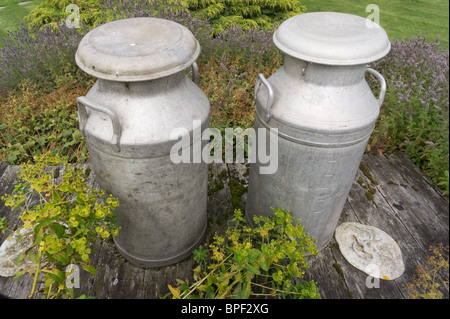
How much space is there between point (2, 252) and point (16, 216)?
1.28 ft

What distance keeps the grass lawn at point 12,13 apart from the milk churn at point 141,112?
6.21m

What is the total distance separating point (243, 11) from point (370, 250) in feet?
15.2

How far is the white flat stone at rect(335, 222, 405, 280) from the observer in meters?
2.25

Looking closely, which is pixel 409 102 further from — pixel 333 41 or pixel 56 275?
pixel 56 275

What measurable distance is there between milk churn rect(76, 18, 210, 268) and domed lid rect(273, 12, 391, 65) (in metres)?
0.56

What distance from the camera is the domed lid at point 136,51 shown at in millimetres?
1504

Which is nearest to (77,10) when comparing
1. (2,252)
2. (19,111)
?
(19,111)

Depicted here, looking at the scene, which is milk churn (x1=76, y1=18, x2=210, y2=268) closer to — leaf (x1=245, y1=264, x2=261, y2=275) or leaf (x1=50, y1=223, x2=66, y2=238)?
leaf (x1=50, y1=223, x2=66, y2=238)

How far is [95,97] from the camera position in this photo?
1.74 metres

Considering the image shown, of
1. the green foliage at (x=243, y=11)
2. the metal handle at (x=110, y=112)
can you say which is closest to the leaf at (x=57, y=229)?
the metal handle at (x=110, y=112)

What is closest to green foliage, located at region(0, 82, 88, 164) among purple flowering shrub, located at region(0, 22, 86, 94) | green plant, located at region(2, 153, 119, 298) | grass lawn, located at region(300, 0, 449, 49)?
purple flowering shrub, located at region(0, 22, 86, 94)

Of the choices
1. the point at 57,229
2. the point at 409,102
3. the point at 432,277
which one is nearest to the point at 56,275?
the point at 57,229

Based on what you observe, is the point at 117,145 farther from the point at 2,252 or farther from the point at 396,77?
the point at 396,77
